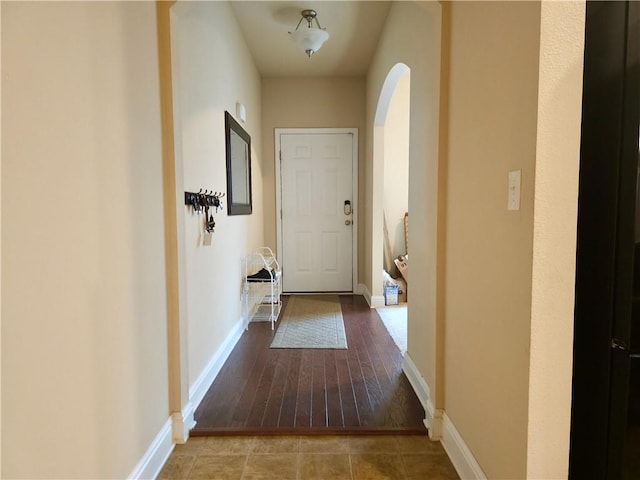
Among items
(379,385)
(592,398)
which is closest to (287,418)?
(379,385)

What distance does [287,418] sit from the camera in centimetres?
190

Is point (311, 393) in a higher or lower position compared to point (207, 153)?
lower

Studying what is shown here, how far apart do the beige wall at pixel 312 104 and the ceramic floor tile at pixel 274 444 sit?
3.54 metres

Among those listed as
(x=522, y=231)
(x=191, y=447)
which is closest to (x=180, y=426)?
(x=191, y=447)

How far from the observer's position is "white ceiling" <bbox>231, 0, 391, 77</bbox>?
117 inches

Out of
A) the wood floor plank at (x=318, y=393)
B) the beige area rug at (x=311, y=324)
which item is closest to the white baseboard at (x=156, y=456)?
the wood floor plank at (x=318, y=393)

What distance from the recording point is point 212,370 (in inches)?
92.0

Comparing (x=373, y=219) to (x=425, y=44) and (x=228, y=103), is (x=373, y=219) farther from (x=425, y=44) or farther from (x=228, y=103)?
(x=425, y=44)

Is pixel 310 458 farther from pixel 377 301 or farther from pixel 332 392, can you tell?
pixel 377 301

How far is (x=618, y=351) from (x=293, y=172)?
3.99 metres

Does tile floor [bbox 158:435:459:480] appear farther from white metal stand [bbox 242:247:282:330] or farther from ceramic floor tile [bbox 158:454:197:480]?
white metal stand [bbox 242:247:282:330]

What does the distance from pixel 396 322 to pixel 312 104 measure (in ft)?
9.13

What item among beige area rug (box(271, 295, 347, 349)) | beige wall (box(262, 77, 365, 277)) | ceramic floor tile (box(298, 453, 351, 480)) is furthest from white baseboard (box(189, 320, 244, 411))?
beige wall (box(262, 77, 365, 277))

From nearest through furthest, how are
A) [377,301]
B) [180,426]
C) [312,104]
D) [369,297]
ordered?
[180,426]
[377,301]
[369,297]
[312,104]
